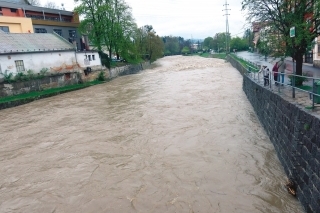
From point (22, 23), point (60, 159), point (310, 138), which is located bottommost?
point (60, 159)

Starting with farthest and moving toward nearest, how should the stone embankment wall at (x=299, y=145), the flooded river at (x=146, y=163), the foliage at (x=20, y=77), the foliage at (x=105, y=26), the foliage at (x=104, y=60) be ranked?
the foliage at (x=105, y=26) < the foliage at (x=104, y=60) < the foliage at (x=20, y=77) < the flooded river at (x=146, y=163) < the stone embankment wall at (x=299, y=145)

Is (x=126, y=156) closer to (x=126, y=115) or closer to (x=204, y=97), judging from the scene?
(x=126, y=115)

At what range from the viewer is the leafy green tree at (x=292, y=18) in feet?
40.7

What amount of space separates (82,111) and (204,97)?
8.85 meters

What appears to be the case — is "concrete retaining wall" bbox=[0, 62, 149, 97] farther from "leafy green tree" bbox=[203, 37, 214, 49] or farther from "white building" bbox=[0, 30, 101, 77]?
"leafy green tree" bbox=[203, 37, 214, 49]

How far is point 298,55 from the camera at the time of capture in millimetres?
13883

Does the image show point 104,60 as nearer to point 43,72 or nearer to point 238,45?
point 43,72

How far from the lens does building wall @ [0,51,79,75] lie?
2514cm

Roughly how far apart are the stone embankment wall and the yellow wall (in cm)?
4150

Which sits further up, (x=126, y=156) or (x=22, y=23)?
(x=22, y=23)

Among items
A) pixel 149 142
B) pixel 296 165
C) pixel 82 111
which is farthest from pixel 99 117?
pixel 296 165

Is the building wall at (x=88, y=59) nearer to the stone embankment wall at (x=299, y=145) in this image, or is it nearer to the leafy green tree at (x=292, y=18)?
the leafy green tree at (x=292, y=18)

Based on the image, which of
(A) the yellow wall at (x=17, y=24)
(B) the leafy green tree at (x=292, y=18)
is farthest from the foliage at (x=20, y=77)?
(B) the leafy green tree at (x=292, y=18)

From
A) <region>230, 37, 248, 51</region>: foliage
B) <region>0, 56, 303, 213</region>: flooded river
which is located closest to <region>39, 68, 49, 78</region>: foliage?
<region>0, 56, 303, 213</region>: flooded river
